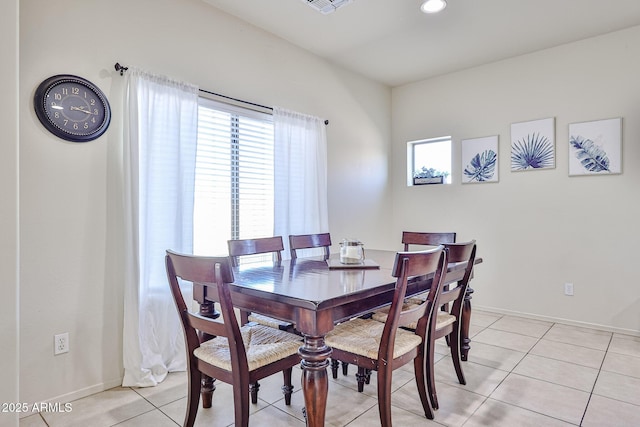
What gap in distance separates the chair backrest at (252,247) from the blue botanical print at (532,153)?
109 inches

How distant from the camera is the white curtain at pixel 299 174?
331 centimetres

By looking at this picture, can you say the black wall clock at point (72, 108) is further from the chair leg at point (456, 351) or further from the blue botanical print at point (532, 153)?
the blue botanical print at point (532, 153)

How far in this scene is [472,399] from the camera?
218 cm

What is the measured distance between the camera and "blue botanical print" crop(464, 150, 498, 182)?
13.2ft

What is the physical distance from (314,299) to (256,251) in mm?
1074

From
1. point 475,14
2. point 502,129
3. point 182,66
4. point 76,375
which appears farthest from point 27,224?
point 502,129

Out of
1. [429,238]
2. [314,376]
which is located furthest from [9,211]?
[429,238]

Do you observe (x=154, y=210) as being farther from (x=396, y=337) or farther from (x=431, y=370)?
(x=431, y=370)

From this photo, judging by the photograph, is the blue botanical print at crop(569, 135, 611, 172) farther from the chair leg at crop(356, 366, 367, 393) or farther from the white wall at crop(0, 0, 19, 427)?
the white wall at crop(0, 0, 19, 427)

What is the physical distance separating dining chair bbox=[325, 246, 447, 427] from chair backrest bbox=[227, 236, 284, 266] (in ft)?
2.59

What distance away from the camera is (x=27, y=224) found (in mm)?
2029

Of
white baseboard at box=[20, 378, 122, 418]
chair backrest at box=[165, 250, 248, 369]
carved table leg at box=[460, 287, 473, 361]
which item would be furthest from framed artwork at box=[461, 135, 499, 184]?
white baseboard at box=[20, 378, 122, 418]

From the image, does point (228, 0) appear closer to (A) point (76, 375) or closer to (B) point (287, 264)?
(B) point (287, 264)

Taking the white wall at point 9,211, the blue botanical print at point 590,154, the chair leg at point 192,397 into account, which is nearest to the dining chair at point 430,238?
the blue botanical print at point 590,154
